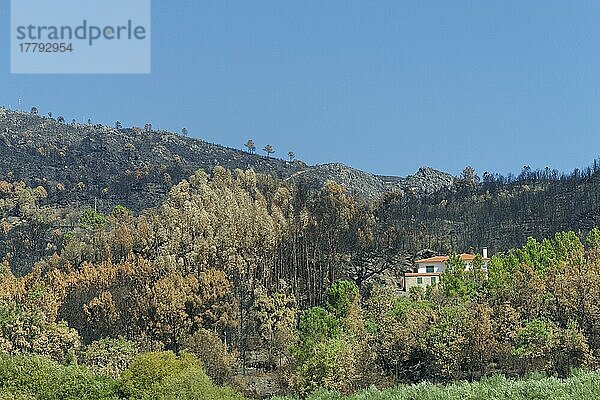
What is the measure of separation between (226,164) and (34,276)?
73510 mm

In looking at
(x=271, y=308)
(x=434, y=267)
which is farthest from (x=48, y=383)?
(x=434, y=267)

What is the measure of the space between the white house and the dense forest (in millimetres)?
970

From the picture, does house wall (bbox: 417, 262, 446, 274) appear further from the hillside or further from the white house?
the hillside

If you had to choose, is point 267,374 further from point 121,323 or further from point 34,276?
point 34,276

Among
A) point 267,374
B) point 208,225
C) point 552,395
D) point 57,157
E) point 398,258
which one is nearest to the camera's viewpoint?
point 552,395

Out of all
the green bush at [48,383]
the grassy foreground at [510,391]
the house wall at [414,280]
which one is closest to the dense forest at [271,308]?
the green bush at [48,383]

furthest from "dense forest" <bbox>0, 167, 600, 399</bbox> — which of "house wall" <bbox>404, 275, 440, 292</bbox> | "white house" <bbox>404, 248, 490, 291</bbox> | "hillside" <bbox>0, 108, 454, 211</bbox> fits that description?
"hillside" <bbox>0, 108, 454, 211</bbox>

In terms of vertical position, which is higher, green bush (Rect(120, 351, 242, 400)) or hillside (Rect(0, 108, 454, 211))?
hillside (Rect(0, 108, 454, 211))

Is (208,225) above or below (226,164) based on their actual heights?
below

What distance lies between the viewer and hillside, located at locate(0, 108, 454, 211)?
9644cm

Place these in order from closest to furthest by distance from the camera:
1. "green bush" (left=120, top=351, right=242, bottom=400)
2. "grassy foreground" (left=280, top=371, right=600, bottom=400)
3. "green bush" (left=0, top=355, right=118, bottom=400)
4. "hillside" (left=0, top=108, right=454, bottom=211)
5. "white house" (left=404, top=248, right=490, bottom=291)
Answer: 1. "grassy foreground" (left=280, top=371, right=600, bottom=400)
2. "green bush" (left=120, top=351, right=242, bottom=400)
3. "green bush" (left=0, top=355, right=118, bottom=400)
4. "white house" (left=404, top=248, right=490, bottom=291)
5. "hillside" (left=0, top=108, right=454, bottom=211)

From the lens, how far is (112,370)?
3189cm

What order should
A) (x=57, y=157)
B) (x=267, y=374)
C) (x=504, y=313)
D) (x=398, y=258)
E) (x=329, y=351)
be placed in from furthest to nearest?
(x=57, y=157)
(x=398, y=258)
(x=267, y=374)
(x=504, y=313)
(x=329, y=351)

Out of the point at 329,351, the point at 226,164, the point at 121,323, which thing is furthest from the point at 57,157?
the point at 329,351
